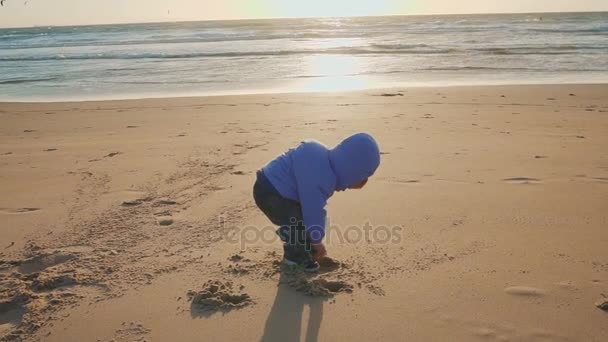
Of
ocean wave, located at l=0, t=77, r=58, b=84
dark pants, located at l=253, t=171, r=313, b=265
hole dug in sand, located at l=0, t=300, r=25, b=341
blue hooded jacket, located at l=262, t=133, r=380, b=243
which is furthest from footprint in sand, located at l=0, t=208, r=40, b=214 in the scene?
ocean wave, located at l=0, t=77, r=58, b=84

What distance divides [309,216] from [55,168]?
129 inches

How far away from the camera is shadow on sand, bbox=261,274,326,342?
2127 millimetres

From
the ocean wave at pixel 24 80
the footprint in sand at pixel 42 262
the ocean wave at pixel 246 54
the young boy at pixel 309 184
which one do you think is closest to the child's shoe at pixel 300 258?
the young boy at pixel 309 184

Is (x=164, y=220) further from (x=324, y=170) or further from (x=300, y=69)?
(x=300, y=69)

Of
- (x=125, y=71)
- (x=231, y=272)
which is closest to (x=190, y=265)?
(x=231, y=272)

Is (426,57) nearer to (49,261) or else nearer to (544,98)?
(544,98)

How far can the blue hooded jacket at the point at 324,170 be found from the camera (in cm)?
234

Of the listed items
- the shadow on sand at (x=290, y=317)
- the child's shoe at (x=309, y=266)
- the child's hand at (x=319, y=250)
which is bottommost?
the shadow on sand at (x=290, y=317)

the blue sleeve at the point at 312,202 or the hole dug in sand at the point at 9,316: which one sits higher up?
the blue sleeve at the point at 312,202

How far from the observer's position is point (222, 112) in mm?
7473

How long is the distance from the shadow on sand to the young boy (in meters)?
0.22

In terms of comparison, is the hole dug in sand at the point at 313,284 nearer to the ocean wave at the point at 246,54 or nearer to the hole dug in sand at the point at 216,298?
the hole dug in sand at the point at 216,298

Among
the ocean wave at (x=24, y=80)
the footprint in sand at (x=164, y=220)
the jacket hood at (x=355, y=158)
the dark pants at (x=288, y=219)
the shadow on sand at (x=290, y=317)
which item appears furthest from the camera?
the ocean wave at (x=24, y=80)

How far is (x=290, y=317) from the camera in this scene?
2.26m
